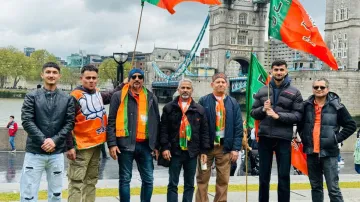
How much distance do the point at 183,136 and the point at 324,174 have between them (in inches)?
70.0

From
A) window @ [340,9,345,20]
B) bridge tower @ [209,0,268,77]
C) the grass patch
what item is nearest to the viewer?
the grass patch

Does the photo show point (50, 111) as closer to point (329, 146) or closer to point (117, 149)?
point (117, 149)

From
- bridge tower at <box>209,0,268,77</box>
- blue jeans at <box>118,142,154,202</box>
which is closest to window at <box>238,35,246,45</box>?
bridge tower at <box>209,0,268,77</box>

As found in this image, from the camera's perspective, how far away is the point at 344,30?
6316 cm

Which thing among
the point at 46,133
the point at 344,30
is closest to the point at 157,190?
the point at 46,133

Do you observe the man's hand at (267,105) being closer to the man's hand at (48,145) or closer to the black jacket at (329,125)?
the black jacket at (329,125)

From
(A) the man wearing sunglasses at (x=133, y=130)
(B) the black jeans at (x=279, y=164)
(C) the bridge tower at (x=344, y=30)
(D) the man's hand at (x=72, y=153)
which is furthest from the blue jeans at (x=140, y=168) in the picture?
(C) the bridge tower at (x=344, y=30)

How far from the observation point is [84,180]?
604 centimetres

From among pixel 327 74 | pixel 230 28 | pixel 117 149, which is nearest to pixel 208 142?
pixel 117 149

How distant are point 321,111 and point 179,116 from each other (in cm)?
172

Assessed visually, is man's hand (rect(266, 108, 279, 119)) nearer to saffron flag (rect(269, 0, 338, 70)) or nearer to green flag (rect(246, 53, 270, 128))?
saffron flag (rect(269, 0, 338, 70))

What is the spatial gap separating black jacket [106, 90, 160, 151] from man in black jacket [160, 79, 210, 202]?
0.11 m

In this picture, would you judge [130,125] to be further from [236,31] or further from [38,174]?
[236,31]

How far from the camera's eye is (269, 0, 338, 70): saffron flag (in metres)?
6.98
